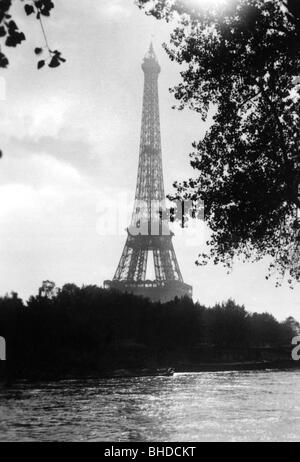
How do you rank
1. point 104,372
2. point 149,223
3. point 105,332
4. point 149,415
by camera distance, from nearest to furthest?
point 149,415 < point 104,372 < point 105,332 < point 149,223

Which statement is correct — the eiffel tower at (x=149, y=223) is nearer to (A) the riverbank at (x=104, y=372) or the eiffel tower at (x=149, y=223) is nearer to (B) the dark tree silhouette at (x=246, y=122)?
(A) the riverbank at (x=104, y=372)

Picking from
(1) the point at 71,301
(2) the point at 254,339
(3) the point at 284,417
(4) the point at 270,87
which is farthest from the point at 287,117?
(2) the point at 254,339

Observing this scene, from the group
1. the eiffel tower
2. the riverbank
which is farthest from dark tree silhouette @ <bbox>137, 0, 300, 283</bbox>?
the eiffel tower

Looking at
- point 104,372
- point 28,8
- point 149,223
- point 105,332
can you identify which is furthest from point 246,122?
point 149,223

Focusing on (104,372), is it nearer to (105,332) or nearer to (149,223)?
(105,332)

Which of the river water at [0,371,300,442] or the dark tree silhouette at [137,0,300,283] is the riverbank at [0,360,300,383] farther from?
the dark tree silhouette at [137,0,300,283]

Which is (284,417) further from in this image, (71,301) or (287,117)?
(71,301)
